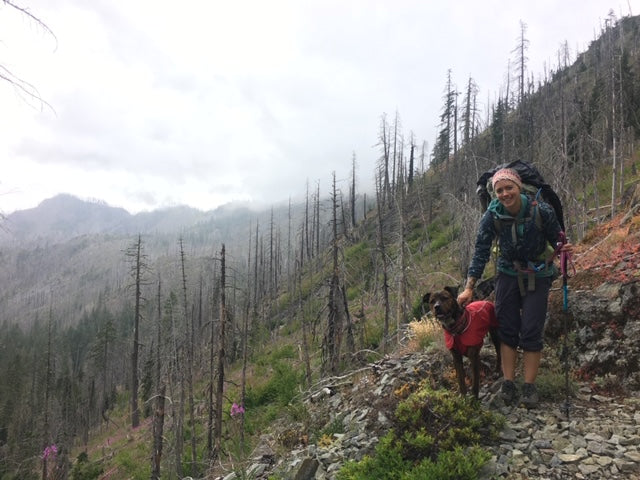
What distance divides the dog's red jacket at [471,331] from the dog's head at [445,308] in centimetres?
12

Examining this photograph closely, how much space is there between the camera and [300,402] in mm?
6559

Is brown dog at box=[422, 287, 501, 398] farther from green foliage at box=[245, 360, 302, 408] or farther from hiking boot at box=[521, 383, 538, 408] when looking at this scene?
green foliage at box=[245, 360, 302, 408]

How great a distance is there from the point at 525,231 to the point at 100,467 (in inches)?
1224

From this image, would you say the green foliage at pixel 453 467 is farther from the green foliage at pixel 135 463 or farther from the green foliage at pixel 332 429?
the green foliage at pixel 135 463

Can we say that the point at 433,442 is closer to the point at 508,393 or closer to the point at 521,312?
the point at 508,393

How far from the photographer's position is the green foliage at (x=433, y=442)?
319 cm

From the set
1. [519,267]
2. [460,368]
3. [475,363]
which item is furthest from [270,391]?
[519,267]

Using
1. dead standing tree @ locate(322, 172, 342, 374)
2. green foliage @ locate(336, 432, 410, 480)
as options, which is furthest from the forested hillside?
green foliage @ locate(336, 432, 410, 480)

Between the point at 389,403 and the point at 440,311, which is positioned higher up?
the point at 440,311

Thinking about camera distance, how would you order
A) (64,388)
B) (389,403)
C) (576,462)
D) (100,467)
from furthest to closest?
(64,388), (100,467), (389,403), (576,462)

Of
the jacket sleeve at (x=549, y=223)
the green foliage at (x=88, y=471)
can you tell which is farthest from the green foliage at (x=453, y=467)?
the green foliage at (x=88, y=471)

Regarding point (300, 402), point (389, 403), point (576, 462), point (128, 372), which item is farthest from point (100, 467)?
point (128, 372)

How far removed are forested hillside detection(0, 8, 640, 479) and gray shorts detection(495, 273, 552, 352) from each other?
3.76 m

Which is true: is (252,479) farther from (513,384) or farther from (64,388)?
(64,388)
